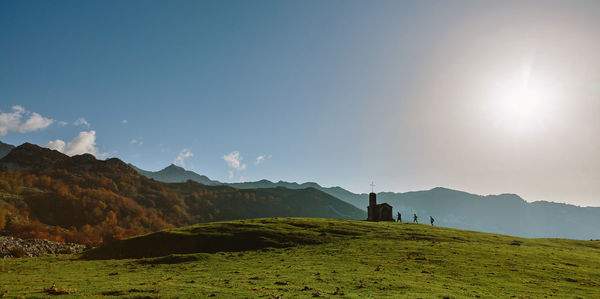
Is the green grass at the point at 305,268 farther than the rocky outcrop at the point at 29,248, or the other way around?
the rocky outcrop at the point at 29,248

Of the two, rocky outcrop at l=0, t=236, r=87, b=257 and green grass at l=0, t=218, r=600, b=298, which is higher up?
green grass at l=0, t=218, r=600, b=298

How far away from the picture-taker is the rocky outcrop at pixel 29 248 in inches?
2361

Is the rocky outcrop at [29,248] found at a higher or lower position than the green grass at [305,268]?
lower

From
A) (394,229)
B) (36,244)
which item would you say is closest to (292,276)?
(394,229)

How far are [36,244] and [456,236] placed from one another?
3660 inches

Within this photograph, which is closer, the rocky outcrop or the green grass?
the green grass

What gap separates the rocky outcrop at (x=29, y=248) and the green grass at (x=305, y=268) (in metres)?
22.6

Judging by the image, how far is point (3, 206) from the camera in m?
151

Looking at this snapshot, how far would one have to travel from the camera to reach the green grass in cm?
2314

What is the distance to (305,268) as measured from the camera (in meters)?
32.7

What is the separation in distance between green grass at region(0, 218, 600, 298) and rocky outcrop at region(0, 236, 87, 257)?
74.3 feet

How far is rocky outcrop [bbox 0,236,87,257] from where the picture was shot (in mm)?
59969

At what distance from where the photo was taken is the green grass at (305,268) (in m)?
23.1

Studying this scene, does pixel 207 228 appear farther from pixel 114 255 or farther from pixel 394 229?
pixel 394 229
